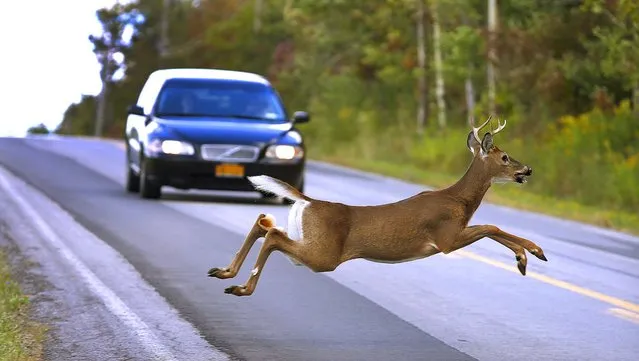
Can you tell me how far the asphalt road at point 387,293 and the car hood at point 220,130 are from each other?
2.93 feet

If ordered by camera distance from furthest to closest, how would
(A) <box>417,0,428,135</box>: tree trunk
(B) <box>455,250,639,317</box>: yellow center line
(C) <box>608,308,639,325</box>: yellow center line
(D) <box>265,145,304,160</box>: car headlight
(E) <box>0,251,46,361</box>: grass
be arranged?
(A) <box>417,0,428,135</box>: tree trunk → (D) <box>265,145,304,160</box>: car headlight → (B) <box>455,250,639,317</box>: yellow center line → (C) <box>608,308,639,325</box>: yellow center line → (E) <box>0,251,46,361</box>: grass

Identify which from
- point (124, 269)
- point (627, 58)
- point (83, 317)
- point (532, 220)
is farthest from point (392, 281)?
point (627, 58)

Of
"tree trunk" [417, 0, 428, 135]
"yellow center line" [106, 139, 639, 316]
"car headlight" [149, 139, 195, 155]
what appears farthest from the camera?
"tree trunk" [417, 0, 428, 135]

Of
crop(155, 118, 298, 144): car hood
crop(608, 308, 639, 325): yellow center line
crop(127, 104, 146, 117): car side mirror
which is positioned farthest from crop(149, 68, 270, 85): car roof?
crop(608, 308, 639, 325): yellow center line

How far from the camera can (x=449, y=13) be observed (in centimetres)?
3872

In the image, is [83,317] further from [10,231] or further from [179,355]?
[10,231]

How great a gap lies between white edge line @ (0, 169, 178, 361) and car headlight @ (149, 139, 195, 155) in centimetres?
244

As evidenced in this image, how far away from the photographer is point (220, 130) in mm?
21266

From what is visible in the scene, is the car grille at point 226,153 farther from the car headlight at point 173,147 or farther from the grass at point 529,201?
the grass at point 529,201

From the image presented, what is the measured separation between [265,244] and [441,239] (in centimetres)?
100

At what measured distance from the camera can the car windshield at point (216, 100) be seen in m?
22.3

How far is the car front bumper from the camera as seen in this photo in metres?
21.0

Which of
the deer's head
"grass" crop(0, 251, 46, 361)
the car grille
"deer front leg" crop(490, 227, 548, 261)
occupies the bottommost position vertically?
"grass" crop(0, 251, 46, 361)

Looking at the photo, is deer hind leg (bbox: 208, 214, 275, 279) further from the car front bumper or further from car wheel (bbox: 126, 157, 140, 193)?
car wheel (bbox: 126, 157, 140, 193)
